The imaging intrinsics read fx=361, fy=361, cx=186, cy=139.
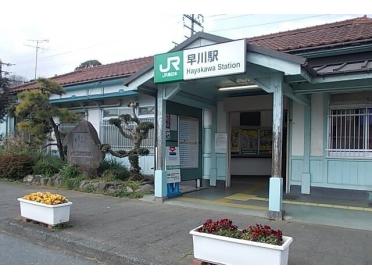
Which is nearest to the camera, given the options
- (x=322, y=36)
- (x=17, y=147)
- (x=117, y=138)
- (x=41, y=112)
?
(x=322, y=36)

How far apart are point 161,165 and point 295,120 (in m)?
3.88

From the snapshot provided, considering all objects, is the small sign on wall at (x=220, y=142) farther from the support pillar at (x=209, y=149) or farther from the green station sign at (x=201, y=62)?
the green station sign at (x=201, y=62)

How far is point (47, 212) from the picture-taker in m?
6.27

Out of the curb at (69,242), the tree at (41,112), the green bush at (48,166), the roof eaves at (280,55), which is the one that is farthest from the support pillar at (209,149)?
the curb at (69,242)

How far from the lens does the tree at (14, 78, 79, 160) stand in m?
11.6

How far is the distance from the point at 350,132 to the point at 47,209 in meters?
7.23

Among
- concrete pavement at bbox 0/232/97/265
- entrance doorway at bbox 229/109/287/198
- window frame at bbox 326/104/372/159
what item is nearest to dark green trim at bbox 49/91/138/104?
entrance doorway at bbox 229/109/287/198

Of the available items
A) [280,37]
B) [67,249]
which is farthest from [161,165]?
[280,37]

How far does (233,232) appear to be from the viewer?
442 cm

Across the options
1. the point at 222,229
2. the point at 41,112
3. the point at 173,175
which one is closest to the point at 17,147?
the point at 41,112

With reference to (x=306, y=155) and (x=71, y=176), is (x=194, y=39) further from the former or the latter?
(x=71, y=176)

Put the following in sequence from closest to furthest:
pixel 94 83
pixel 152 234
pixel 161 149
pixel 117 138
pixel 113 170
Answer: pixel 152 234, pixel 161 149, pixel 113 170, pixel 117 138, pixel 94 83

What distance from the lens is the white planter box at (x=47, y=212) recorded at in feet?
20.4

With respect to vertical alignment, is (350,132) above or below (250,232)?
above
